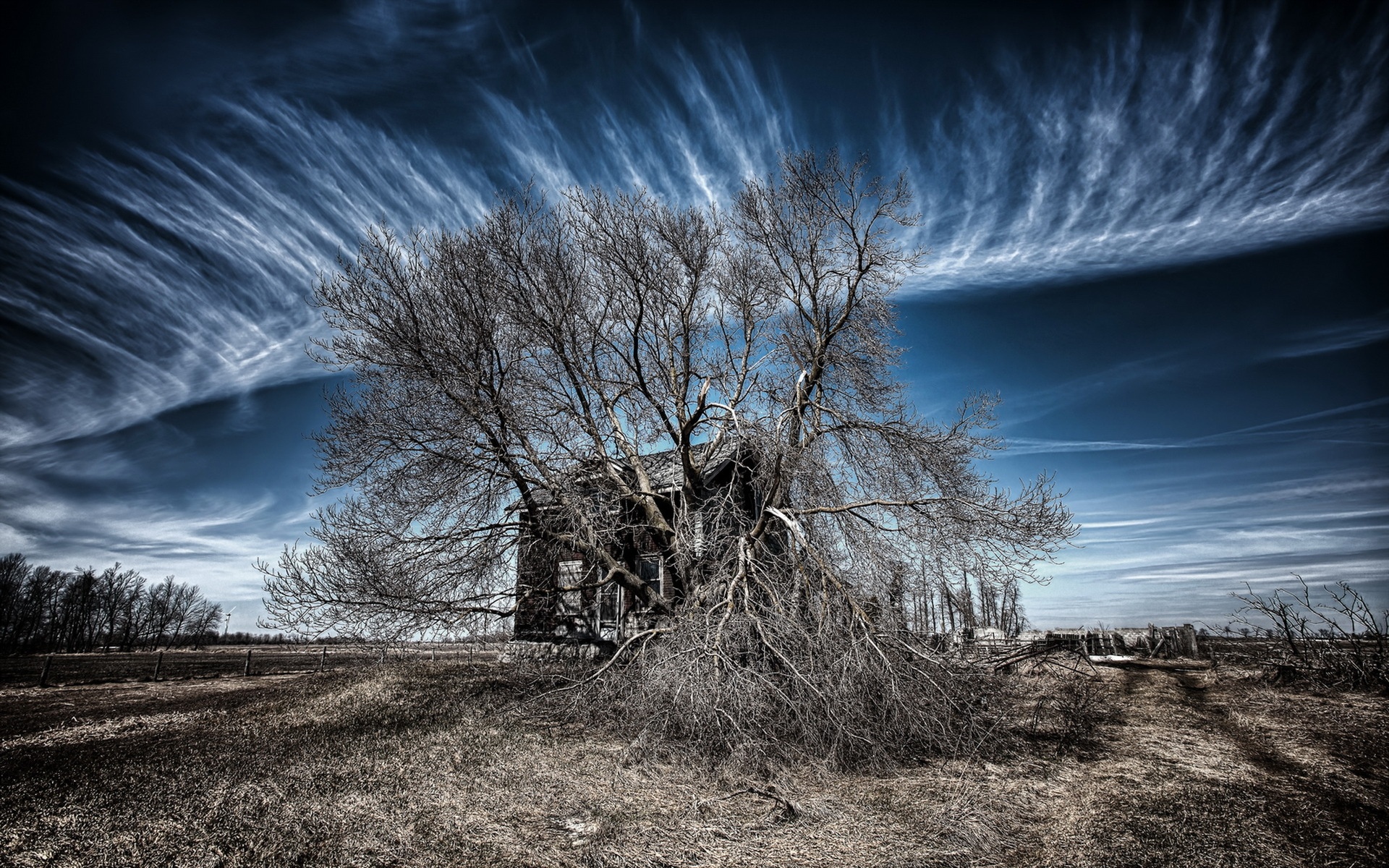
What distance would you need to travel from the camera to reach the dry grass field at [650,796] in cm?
435

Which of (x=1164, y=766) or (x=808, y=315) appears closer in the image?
(x=1164, y=766)

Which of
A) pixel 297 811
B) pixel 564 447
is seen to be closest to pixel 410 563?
pixel 564 447

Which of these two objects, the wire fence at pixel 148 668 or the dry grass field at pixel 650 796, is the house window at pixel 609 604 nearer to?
the wire fence at pixel 148 668

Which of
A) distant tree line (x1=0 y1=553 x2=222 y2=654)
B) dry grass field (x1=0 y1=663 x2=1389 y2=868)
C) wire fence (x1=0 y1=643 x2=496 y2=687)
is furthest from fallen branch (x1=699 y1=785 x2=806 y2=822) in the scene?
distant tree line (x1=0 y1=553 x2=222 y2=654)

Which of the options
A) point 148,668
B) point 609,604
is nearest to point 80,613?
point 148,668

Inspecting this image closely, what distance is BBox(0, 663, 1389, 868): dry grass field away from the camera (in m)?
4.35

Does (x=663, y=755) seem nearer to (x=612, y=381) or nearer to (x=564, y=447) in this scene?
(x=564, y=447)

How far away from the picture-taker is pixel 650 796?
5.75 m

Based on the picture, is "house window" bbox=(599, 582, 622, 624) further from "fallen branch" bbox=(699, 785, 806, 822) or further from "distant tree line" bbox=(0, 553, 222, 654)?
"distant tree line" bbox=(0, 553, 222, 654)

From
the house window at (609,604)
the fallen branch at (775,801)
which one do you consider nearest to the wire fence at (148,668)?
the house window at (609,604)

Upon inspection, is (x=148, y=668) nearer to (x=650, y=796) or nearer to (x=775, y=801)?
(x=650, y=796)

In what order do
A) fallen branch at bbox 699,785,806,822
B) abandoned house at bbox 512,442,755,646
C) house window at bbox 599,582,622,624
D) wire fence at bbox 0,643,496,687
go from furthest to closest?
wire fence at bbox 0,643,496,687 < house window at bbox 599,582,622,624 < abandoned house at bbox 512,442,755,646 < fallen branch at bbox 699,785,806,822

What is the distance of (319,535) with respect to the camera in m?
8.88

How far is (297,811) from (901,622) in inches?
278
